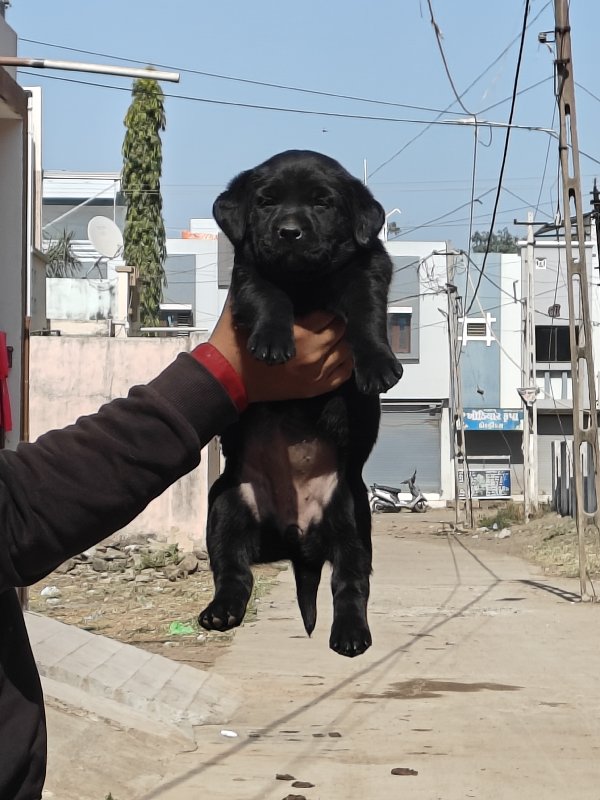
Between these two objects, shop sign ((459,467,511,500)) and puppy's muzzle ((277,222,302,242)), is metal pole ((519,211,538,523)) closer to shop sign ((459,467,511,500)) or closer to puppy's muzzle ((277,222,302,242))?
shop sign ((459,467,511,500))

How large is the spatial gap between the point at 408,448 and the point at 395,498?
2.43m

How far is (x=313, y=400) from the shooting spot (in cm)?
281

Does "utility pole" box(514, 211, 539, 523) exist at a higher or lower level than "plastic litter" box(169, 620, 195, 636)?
higher

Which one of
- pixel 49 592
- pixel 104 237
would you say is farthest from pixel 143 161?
pixel 49 592

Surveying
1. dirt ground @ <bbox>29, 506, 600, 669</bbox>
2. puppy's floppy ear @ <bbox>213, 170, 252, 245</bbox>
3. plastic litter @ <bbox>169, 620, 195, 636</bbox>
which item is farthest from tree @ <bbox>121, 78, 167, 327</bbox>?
puppy's floppy ear @ <bbox>213, 170, 252, 245</bbox>

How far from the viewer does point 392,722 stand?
974 centimetres

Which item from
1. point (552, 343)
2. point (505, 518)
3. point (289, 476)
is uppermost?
point (552, 343)

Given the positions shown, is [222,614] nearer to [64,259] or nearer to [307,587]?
[307,587]

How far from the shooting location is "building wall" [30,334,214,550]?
17516mm

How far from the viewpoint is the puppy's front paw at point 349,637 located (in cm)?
253

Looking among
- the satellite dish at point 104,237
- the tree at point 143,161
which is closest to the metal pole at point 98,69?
the tree at point 143,161

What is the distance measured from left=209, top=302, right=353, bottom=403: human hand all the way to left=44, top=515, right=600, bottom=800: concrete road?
5.26 meters

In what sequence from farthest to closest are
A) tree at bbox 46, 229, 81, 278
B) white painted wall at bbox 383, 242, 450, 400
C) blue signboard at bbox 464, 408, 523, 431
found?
blue signboard at bbox 464, 408, 523, 431 → white painted wall at bbox 383, 242, 450, 400 → tree at bbox 46, 229, 81, 278

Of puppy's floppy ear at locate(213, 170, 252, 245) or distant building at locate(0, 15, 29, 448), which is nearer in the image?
puppy's floppy ear at locate(213, 170, 252, 245)
